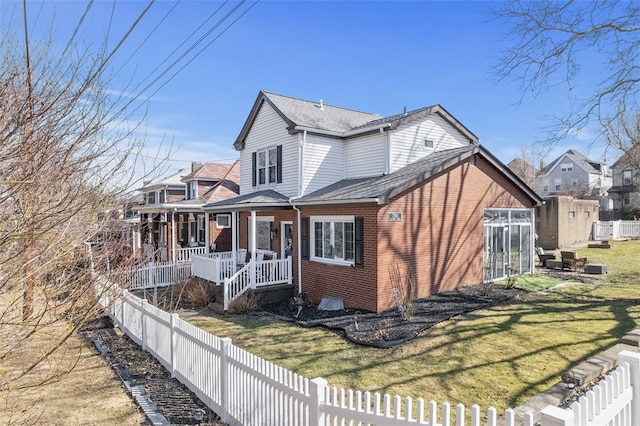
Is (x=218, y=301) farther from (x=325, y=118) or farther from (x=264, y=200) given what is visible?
(x=325, y=118)

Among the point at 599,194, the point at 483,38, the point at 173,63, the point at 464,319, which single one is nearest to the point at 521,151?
the point at 599,194

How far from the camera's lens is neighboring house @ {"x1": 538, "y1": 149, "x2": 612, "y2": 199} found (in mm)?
50688

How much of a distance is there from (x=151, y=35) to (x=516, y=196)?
15046 millimetres

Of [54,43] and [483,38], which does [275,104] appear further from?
[54,43]

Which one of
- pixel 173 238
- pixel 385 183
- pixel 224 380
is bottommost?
pixel 224 380

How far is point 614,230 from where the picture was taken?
30922 millimetres

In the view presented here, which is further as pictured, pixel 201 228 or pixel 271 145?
pixel 201 228

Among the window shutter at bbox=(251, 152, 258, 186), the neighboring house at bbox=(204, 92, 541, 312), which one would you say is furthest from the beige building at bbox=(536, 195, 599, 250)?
the window shutter at bbox=(251, 152, 258, 186)

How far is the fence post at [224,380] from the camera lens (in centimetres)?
556

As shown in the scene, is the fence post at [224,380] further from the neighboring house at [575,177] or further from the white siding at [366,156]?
the neighboring house at [575,177]

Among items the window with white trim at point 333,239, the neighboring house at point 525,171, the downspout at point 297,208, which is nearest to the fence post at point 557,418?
the window with white trim at point 333,239

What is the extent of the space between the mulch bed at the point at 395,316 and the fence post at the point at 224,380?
384 centimetres

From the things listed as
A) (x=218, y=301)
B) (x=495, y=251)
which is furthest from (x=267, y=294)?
(x=495, y=251)

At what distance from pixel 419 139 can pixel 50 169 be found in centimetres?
1365
